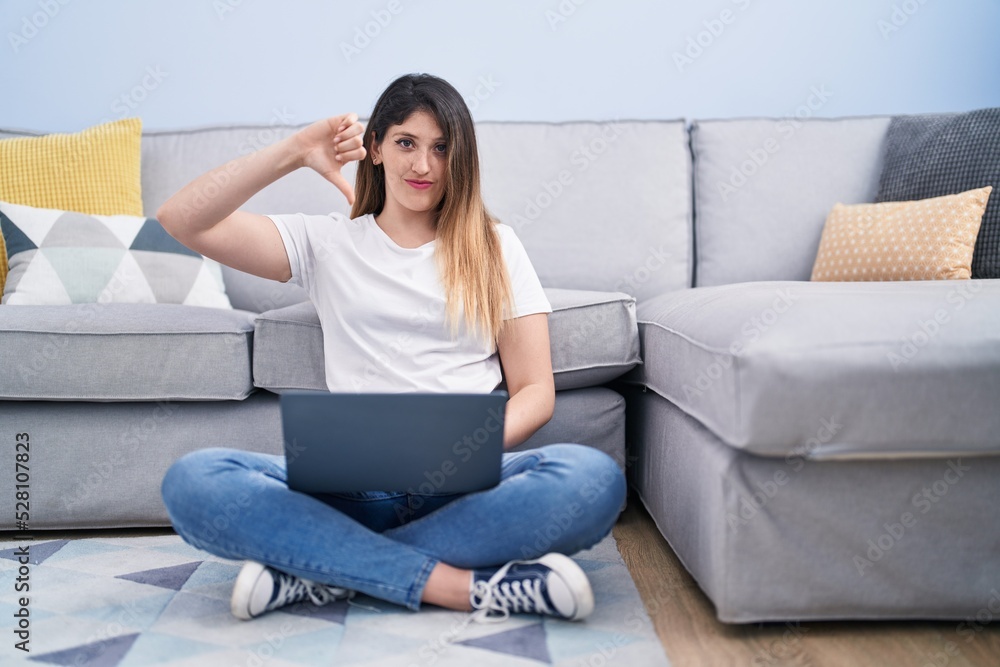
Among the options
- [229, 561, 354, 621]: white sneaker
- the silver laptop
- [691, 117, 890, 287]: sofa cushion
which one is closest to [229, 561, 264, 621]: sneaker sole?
[229, 561, 354, 621]: white sneaker

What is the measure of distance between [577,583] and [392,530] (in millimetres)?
298

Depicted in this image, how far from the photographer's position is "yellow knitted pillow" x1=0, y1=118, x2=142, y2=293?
204cm

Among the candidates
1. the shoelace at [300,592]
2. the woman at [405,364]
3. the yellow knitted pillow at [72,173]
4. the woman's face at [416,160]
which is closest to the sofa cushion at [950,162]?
the woman at [405,364]

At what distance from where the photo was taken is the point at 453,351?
1399 mm

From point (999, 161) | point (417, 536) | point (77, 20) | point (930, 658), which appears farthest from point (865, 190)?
point (77, 20)

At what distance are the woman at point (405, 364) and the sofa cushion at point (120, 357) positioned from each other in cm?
22

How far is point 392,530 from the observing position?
1.23m

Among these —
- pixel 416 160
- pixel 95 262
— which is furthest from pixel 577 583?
pixel 95 262

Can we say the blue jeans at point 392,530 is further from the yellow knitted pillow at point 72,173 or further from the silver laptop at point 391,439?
the yellow knitted pillow at point 72,173

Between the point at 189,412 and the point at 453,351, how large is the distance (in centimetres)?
57

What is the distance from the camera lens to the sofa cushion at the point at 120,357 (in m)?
1.52

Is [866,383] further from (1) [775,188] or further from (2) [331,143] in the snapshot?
(1) [775,188]

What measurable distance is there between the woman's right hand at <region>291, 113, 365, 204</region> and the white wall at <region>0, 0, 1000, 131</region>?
1138mm

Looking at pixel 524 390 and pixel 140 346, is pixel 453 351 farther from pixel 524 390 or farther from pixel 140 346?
pixel 140 346
